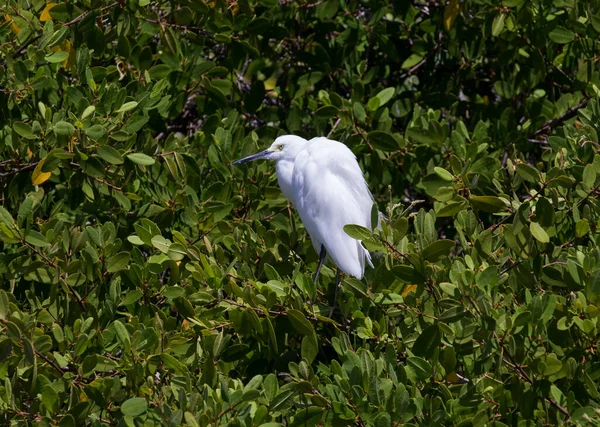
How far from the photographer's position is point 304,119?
3855 millimetres

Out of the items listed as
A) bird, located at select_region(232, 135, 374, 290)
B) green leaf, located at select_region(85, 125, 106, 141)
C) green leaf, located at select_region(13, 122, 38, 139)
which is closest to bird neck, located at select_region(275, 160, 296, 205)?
bird, located at select_region(232, 135, 374, 290)

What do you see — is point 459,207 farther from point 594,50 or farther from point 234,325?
point 594,50

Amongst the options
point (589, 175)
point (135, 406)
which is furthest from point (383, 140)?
point (135, 406)

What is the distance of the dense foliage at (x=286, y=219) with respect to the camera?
219 centimetres

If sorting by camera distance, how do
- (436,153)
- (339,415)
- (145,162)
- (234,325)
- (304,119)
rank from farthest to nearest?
1. (304,119)
2. (436,153)
3. (145,162)
4. (234,325)
5. (339,415)

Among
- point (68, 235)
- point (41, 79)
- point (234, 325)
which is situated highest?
point (41, 79)

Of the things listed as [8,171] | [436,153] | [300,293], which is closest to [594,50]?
[436,153]

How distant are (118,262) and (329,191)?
100 centimetres

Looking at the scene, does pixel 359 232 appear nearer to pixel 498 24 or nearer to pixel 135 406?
pixel 135 406

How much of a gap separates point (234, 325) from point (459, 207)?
28.2 inches

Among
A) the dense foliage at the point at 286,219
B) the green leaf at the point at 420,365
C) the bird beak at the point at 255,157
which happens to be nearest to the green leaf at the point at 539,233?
the dense foliage at the point at 286,219

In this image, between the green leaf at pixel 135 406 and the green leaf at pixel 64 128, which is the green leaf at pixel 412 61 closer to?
the green leaf at pixel 64 128

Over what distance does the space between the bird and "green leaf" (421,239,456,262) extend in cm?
91

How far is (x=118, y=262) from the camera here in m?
2.64
